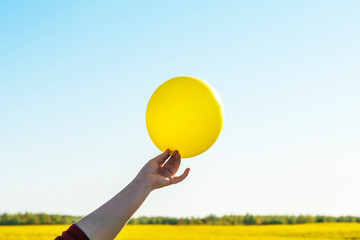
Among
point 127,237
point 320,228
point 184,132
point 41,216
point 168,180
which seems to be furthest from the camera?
point 320,228

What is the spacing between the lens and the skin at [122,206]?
80.4 inches

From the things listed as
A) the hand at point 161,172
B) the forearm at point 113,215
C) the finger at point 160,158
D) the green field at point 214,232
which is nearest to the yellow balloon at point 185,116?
the hand at point 161,172

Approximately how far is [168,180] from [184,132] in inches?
25.8

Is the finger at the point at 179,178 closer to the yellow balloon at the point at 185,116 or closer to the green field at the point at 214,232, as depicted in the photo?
the yellow balloon at the point at 185,116

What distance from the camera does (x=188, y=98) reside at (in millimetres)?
3084

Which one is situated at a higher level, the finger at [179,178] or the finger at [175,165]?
the finger at [175,165]

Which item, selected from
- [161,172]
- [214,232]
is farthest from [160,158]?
[214,232]

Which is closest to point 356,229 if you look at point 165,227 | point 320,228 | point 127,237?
point 320,228

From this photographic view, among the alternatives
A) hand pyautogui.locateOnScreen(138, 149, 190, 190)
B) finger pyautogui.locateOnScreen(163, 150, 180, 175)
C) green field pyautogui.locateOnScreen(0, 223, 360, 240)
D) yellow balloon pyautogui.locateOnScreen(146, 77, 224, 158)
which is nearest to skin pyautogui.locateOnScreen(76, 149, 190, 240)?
hand pyautogui.locateOnScreen(138, 149, 190, 190)

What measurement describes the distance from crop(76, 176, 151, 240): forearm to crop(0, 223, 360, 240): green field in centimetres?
728

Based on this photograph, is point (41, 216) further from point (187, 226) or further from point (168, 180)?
point (168, 180)

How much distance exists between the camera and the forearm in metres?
2.03

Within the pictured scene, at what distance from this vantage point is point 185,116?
3.06 metres

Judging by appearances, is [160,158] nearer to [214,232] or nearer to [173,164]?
[173,164]
